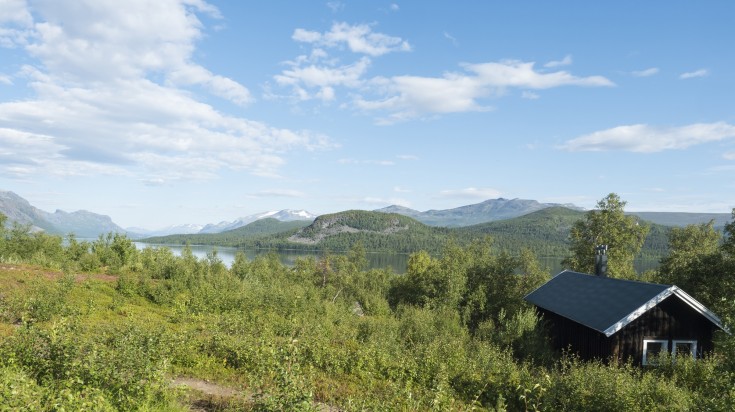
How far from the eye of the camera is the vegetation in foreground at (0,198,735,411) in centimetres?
A: 852

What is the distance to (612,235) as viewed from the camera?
38.7m

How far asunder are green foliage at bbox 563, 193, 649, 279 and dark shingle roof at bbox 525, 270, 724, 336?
13416mm

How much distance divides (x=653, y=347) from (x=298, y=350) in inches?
762

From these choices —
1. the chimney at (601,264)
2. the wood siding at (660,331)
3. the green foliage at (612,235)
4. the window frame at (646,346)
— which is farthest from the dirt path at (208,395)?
the green foliage at (612,235)

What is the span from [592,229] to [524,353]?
73.9 feet

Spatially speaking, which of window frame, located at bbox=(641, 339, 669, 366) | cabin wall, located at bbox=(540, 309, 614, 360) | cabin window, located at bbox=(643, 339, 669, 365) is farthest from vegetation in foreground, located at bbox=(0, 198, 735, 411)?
cabin wall, located at bbox=(540, 309, 614, 360)

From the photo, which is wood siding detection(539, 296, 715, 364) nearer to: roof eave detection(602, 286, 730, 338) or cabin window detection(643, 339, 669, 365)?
cabin window detection(643, 339, 669, 365)

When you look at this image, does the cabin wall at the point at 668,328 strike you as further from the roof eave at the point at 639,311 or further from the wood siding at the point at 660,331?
the roof eave at the point at 639,311

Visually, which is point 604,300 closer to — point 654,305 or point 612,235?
point 654,305

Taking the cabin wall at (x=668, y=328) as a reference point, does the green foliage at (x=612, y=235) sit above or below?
above

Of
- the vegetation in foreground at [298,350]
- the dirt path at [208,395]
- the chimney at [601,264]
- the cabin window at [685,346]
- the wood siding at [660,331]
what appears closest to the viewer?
the vegetation in foreground at [298,350]

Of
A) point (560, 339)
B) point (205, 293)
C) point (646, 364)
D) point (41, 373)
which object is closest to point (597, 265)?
point (560, 339)

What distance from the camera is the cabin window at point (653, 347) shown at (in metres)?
19.6

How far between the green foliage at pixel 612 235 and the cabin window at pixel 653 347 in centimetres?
1957
